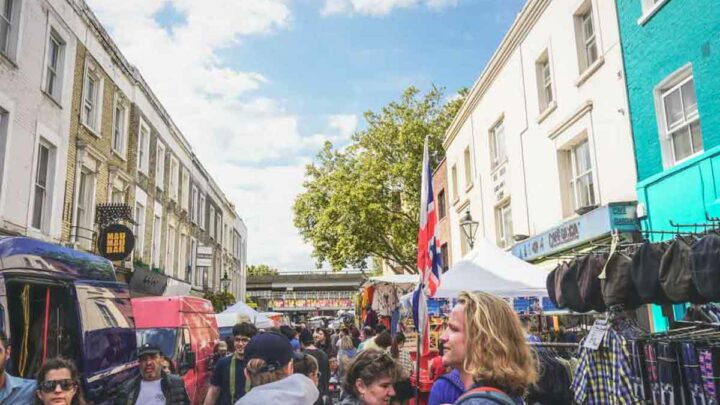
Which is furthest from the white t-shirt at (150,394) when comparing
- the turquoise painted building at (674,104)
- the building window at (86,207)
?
the building window at (86,207)

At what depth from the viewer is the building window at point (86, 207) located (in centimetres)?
1561

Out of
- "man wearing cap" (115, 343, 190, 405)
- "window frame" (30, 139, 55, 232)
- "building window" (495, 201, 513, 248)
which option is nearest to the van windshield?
"man wearing cap" (115, 343, 190, 405)

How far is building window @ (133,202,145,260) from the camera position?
20.1 m

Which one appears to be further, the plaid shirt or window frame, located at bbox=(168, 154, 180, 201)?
window frame, located at bbox=(168, 154, 180, 201)

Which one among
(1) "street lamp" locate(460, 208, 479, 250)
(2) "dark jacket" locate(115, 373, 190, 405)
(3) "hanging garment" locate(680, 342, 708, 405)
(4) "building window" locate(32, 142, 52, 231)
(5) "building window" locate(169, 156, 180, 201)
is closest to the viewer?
(3) "hanging garment" locate(680, 342, 708, 405)

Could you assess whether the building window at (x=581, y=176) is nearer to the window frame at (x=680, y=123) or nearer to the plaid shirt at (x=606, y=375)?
the window frame at (x=680, y=123)

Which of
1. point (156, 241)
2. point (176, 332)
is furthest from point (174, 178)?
point (176, 332)

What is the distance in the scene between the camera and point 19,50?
40.0 feet

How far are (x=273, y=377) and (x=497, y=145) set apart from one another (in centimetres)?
1568

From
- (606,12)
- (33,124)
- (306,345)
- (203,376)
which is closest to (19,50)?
(33,124)

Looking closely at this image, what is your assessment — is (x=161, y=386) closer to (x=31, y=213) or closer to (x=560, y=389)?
(x=560, y=389)

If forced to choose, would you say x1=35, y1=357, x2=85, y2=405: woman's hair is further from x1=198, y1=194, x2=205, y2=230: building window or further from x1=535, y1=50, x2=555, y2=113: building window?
x1=198, y1=194, x2=205, y2=230: building window

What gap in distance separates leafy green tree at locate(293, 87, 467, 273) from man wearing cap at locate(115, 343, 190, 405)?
2414 centimetres

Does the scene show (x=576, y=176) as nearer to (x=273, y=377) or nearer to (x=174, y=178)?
(x=273, y=377)
